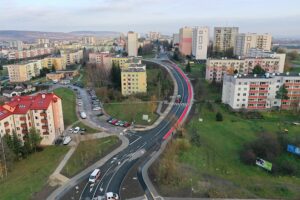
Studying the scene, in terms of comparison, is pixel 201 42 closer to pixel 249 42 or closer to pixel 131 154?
pixel 249 42

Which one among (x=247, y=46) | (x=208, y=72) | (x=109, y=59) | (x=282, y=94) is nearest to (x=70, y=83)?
(x=109, y=59)

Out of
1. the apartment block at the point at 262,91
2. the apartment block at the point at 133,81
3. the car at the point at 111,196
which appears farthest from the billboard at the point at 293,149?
the apartment block at the point at 133,81

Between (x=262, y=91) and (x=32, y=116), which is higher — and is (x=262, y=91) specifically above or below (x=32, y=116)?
above

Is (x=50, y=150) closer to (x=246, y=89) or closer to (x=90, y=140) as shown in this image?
(x=90, y=140)

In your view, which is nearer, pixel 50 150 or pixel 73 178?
pixel 73 178

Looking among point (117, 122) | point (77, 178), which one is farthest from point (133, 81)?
point (77, 178)

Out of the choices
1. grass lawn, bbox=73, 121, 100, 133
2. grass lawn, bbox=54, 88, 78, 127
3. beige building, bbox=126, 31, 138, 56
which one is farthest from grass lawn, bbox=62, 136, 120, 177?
beige building, bbox=126, 31, 138, 56
